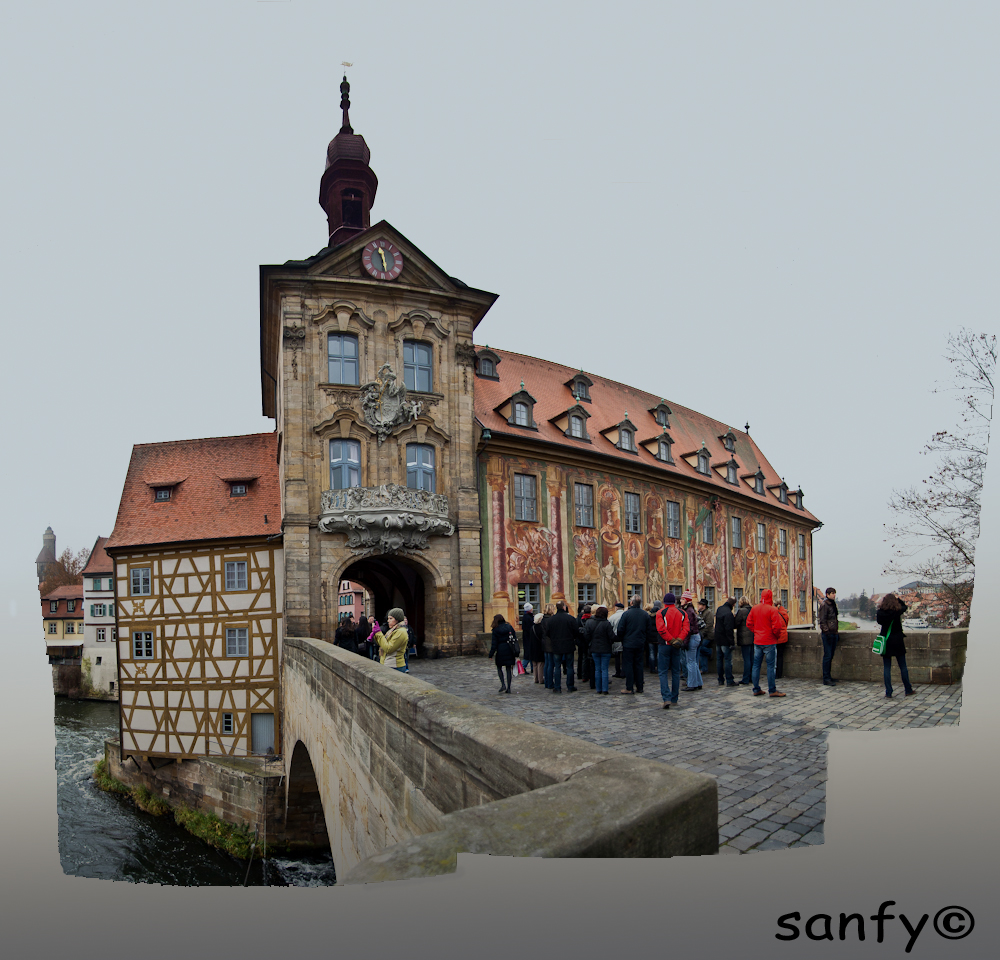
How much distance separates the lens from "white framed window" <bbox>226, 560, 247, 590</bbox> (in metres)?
21.2

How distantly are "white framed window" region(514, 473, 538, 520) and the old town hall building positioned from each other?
0.07 meters

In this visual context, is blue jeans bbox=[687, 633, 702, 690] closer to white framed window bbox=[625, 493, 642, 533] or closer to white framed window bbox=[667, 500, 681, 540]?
white framed window bbox=[625, 493, 642, 533]

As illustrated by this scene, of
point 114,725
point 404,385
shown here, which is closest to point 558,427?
point 404,385

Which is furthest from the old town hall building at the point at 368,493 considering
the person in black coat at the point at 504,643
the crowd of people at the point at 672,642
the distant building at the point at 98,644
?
the distant building at the point at 98,644

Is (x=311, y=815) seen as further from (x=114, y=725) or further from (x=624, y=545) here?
(x=114, y=725)

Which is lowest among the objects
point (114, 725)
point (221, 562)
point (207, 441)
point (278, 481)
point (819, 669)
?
point (114, 725)

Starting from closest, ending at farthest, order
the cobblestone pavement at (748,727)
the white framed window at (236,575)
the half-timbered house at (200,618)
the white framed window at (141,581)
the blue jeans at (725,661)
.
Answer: the cobblestone pavement at (748,727)
the blue jeans at (725,661)
the half-timbered house at (200,618)
the white framed window at (236,575)
the white framed window at (141,581)

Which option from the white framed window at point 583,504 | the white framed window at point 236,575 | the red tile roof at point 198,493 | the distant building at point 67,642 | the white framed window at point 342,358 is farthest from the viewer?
the distant building at point 67,642

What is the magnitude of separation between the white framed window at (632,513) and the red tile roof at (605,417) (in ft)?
4.59

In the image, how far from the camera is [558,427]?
25.0 metres

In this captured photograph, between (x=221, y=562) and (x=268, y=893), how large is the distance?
67.7ft

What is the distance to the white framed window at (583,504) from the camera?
2416cm

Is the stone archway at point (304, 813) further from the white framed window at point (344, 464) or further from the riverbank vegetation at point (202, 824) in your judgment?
the white framed window at point (344, 464)

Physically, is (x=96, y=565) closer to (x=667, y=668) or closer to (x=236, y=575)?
(x=236, y=575)
